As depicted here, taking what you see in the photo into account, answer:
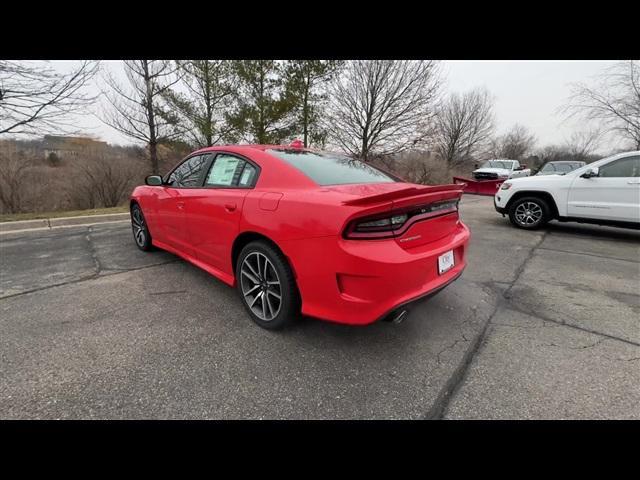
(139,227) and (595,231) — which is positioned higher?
(139,227)

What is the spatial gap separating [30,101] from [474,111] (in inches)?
1402

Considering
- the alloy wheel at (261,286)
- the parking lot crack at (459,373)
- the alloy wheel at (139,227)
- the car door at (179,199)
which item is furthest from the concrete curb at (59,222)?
the parking lot crack at (459,373)

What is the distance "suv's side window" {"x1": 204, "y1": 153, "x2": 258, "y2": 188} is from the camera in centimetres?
260

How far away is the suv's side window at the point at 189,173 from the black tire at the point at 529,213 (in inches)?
260

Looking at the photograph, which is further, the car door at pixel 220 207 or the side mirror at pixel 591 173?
the side mirror at pixel 591 173

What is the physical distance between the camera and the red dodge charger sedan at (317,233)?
1.83m

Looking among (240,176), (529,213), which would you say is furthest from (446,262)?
(529,213)

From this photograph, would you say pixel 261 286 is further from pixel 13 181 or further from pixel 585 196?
pixel 13 181

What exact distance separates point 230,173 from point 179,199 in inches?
34.3

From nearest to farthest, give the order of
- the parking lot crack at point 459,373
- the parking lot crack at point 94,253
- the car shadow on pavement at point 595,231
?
the parking lot crack at point 459,373 → the parking lot crack at point 94,253 → the car shadow on pavement at point 595,231

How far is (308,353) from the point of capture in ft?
7.07

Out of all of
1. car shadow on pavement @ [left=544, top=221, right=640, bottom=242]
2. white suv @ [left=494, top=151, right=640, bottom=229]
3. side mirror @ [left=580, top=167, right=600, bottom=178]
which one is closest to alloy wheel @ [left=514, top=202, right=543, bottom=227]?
white suv @ [left=494, top=151, right=640, bottom=229]

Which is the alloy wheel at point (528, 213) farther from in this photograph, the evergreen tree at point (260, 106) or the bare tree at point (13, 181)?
the bare tree at point (13, 181)
